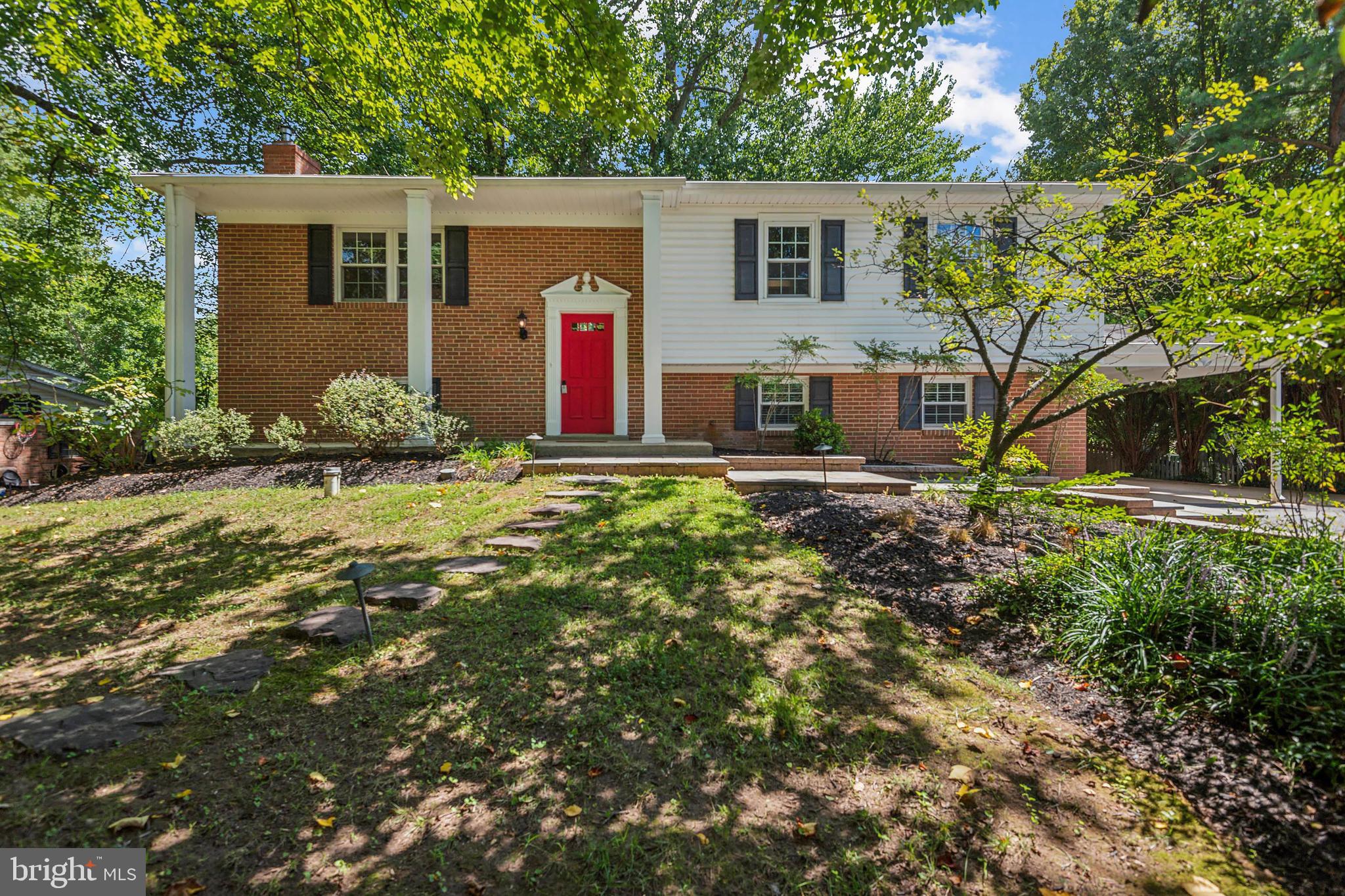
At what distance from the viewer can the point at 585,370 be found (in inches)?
452

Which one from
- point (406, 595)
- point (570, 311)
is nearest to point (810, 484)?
point (406, 595)

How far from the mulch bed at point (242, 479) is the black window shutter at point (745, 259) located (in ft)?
18.1

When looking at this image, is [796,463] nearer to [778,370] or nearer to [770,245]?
[778,370]

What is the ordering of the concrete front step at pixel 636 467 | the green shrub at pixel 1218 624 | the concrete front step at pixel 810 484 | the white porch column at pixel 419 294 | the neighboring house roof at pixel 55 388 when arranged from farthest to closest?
1. the neighboring house roof at pixel 55 388
2. the white porch column at pixel 419 294
3. the concrete front step at pixel 636 467
4. the concrete front step at pixel 810 484
5. the green shrub at pixel 1218 624

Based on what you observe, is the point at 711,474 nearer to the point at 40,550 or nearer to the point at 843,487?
the point at 843,487

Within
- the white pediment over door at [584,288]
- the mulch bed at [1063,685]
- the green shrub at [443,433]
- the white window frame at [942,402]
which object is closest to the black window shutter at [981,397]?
the white window frame at [942,402]

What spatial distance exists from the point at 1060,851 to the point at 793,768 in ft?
3.26

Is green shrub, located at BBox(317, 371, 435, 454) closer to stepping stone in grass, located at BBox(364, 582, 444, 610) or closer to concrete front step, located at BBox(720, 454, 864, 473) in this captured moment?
concrete front step, located at BBox(720, 454, 864, 473)

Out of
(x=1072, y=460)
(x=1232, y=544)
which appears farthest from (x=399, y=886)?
(x=1072, y=460)

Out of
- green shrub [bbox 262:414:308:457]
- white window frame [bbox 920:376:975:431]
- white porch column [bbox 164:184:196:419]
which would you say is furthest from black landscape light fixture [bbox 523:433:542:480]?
white window frame [bbox 920:376:975:431]

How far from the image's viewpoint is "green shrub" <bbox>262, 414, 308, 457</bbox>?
9.13 metres

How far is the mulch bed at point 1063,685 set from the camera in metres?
2.24

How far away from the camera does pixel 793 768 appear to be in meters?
2.63

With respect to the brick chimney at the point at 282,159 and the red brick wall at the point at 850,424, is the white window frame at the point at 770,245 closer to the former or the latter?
the red brick wall at the point at 850,424
